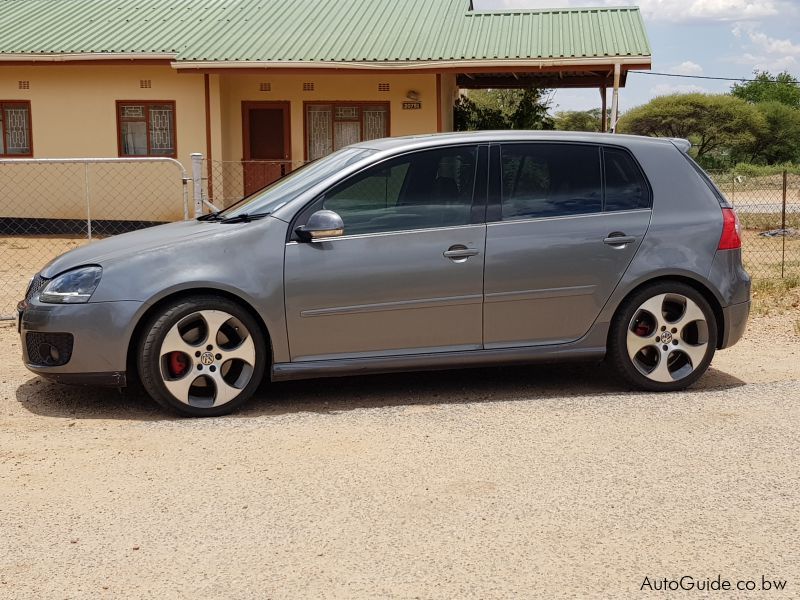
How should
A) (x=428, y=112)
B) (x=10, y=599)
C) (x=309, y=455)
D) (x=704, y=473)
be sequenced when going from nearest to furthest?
(x=10, y=599)
(x=704, y=473)
(x=309, y=455)
(x=428, y=112)

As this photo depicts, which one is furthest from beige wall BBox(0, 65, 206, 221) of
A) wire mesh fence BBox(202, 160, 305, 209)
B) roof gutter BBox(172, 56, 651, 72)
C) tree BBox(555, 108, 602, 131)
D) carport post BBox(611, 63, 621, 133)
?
tree BBox(555, 108, 602, 131)

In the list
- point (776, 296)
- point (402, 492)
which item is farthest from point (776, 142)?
point (402, 492)

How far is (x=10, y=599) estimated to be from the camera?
3598 mm

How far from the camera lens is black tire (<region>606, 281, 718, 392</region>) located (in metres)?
6.44

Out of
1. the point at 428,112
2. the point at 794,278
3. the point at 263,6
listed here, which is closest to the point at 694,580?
the point at 794,278

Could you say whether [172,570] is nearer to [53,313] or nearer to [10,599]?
[10,599]

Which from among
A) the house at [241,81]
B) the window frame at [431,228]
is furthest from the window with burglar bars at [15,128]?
the window frame at [431,228]

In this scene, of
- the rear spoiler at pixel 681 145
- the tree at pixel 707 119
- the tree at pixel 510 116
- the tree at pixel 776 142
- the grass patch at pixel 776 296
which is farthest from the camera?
the tree at pixel 776 142

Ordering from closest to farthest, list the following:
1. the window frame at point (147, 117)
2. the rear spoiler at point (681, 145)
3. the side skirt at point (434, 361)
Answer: the side skirt at point (434, 361) → the rear spoiler at point (681, 145) → the window frame at point (147, 117)

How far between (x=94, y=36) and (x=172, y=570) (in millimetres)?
17685

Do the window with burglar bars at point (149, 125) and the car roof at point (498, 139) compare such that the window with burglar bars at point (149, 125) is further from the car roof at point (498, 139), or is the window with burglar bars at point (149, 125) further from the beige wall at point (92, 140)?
the car roof at point (498, 139)

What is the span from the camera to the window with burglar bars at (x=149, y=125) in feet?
64.7

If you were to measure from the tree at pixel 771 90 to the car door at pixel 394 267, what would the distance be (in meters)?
74.6

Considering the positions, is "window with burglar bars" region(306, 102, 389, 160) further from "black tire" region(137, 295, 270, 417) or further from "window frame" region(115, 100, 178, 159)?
"black tire" region(137, 295, 270, 417)
